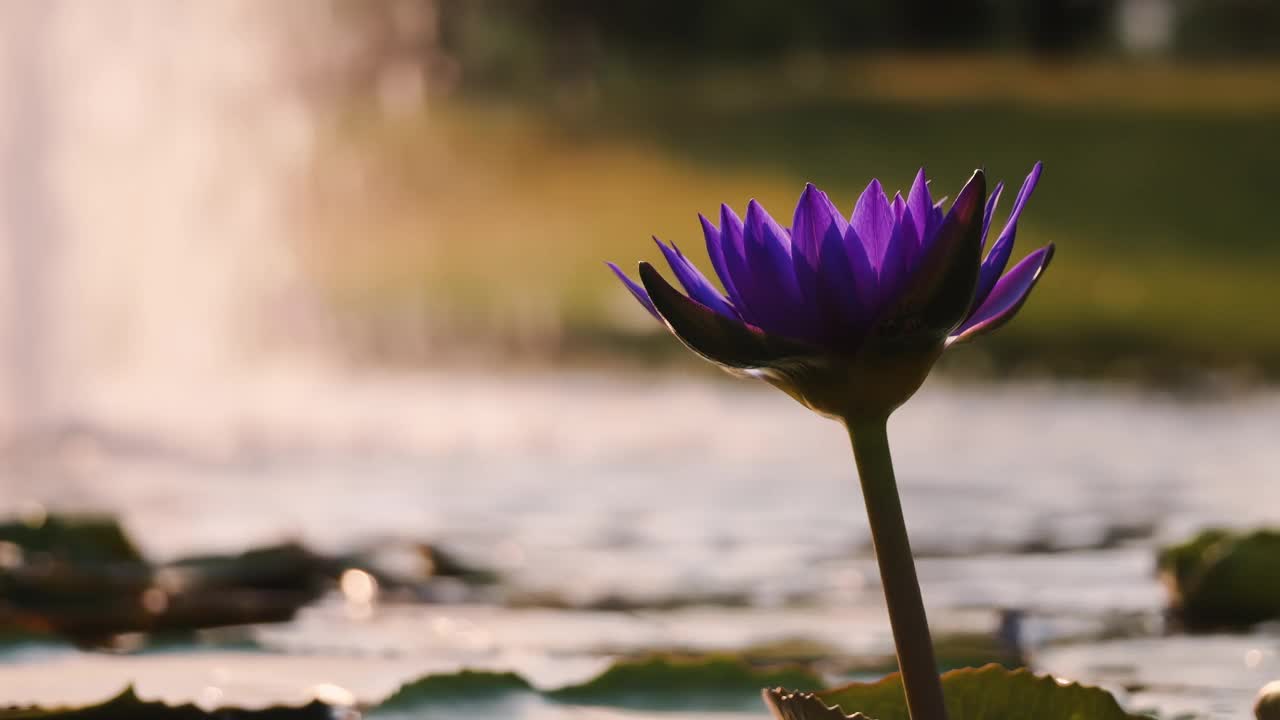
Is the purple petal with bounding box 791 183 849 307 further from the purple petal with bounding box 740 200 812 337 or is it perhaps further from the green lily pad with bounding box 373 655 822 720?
the green lily pad with bounding box 373 655 822 720

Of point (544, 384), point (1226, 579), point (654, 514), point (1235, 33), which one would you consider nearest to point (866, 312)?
point (1226, 579)

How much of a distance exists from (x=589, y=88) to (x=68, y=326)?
762cm

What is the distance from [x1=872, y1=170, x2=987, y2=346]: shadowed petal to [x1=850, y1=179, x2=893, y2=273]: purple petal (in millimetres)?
13

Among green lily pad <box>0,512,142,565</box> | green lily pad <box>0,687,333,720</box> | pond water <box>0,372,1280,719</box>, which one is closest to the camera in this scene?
green lily pad <box>0,687,333,720</box>

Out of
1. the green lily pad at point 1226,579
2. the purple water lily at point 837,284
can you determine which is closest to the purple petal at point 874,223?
the purple water lily at point 837,284

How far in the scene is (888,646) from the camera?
0.86 m


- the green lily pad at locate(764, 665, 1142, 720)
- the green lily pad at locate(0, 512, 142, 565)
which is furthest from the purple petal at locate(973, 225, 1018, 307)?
the green lily pad at locate(0, 512, 142, 565)

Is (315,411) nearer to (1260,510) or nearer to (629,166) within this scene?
(1260,510)

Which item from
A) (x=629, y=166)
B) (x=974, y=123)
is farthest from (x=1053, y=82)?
(x=629, y=166)

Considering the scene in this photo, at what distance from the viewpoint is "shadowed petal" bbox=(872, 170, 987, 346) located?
1.35 ft

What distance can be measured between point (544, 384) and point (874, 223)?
2.71 metres

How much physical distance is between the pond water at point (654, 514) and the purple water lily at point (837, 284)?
0.96 ft

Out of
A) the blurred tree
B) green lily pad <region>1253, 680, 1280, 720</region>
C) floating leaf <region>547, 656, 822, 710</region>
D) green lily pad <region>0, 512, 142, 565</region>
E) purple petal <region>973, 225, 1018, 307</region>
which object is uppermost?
the blurred tree

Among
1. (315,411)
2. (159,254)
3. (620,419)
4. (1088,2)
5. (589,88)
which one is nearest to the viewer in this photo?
(620,419)
